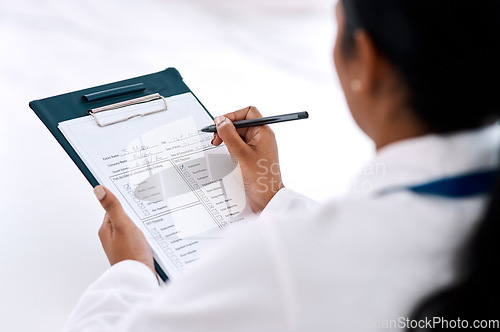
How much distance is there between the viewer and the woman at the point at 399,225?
47 centimetres

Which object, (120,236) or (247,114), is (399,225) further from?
(247,114)

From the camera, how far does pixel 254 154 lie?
97 centimetres

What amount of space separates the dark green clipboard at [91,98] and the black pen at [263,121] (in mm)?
63

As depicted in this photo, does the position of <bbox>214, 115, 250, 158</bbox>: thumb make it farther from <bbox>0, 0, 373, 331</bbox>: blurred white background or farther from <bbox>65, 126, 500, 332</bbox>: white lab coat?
<bbox>65, 126, 500, 332</bbox>: white lab coat

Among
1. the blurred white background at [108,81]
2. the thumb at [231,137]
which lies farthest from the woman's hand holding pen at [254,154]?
the blurred white background at [108,81]

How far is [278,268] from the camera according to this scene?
0.49m

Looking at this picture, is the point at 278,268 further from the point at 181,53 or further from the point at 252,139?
the point at 181,53

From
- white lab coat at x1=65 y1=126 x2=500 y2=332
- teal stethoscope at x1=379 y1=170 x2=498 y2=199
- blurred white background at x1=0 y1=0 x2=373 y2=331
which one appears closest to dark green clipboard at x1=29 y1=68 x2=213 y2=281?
blurred white background at x1=0 y1=0 x2=373 y2=331

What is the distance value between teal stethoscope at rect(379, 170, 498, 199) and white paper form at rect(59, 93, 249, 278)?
1.34ft

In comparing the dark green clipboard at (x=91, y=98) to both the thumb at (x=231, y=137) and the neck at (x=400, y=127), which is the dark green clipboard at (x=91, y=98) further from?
the neck at (x=400, y=127)

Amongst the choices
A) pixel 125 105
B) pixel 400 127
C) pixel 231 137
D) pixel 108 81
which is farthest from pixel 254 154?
pixel 108 81

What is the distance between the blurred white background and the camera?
1.02 m

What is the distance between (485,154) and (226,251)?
234mm

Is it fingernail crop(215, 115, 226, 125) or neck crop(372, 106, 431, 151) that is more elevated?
neck crop(372, 106, 431, 151)
